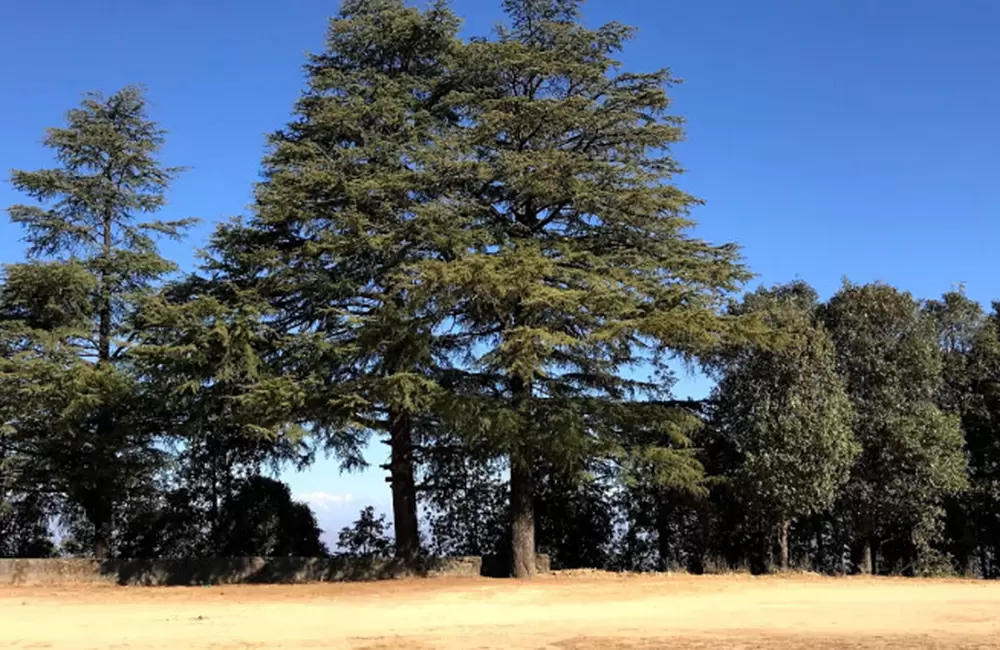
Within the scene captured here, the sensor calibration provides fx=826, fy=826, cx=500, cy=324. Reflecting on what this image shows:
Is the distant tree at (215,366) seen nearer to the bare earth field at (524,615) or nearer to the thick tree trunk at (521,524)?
the bare earth field at (524,615)

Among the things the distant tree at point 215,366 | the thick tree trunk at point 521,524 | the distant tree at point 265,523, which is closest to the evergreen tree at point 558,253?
the thick tree trunk at point 521,524

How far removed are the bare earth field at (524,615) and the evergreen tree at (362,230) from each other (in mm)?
4206

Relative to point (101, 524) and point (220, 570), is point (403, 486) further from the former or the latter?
point (101, 524)

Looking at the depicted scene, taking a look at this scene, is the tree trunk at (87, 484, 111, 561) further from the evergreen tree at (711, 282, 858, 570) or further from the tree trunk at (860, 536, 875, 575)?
the tree trunk at (860, 536, 875, 575)

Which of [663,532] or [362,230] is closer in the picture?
[362,230]

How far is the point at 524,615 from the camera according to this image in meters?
13.1

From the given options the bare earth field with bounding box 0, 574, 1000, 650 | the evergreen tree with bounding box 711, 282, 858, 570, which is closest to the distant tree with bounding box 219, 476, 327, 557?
the bare earth field with bounding box 0, 574, 1000, 650

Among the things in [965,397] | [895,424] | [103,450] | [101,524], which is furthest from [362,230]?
[965,397]

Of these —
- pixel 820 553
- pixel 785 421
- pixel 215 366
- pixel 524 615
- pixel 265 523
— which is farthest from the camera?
pixel 820 553

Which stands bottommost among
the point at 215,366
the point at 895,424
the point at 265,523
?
the point at 265,523

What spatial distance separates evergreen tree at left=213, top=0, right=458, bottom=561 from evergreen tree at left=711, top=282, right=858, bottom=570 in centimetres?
895

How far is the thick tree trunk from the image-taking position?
67.8ft

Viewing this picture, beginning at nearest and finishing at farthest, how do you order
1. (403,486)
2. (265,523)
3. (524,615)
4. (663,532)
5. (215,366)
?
(524,615)
(215,366)
(403,486)
(265,523)
(663,532)

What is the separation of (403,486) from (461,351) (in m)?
3.97
